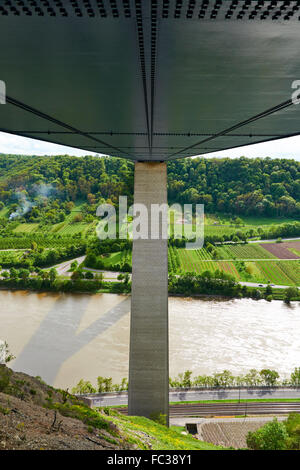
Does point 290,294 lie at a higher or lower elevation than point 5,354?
higher

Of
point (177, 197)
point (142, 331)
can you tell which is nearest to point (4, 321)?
point (142, 331)

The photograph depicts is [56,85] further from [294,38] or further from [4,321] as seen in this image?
[4,321]

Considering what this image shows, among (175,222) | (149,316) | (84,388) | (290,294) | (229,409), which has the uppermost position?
(175,222)

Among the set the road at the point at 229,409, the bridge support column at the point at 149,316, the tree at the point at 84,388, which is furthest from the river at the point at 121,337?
the bridge support column at the point at 149,316

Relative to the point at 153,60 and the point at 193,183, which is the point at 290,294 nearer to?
the point at 193,183

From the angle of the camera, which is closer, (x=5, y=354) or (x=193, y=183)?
(x=5, y=354)

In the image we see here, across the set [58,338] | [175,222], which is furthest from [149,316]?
[175,222]

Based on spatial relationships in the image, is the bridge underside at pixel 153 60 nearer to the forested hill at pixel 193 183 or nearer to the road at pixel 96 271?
the road at pixel 96 271
